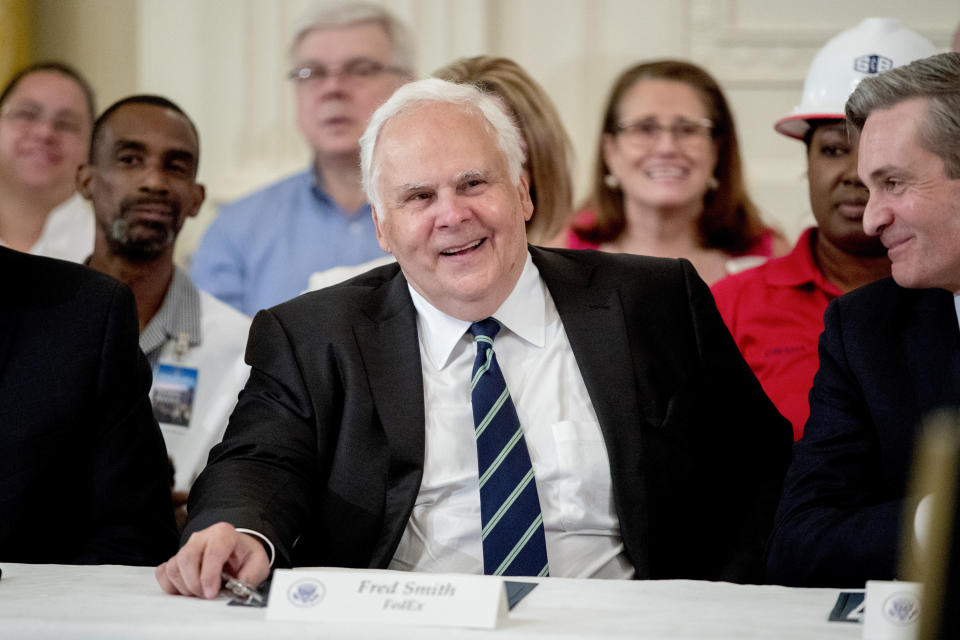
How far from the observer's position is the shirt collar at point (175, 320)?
119 inches

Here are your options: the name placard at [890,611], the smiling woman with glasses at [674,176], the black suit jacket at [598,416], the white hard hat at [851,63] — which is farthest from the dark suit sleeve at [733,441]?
the smiling woman with glasses at [674,176]

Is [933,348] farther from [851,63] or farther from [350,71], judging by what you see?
[350,71]

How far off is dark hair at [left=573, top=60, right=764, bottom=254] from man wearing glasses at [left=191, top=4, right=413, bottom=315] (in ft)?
2.83

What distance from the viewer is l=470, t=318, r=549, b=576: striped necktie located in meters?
1.85

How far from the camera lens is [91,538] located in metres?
1.94

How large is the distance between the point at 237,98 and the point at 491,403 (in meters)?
Answer: 2.96

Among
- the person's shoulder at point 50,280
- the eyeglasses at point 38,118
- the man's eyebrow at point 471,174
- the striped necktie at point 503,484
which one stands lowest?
the striped necktie at point 503,484

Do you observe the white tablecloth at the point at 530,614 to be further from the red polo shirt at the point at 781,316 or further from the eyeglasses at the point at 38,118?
the eyeglasses at the point at 38,118

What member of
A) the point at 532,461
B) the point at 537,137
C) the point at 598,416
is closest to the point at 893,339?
the point at 598,416

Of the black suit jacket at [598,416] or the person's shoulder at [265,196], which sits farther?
the person's shoulder at [265,196]

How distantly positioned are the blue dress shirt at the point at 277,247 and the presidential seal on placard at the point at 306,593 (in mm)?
2697

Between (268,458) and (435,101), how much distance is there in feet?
2.32

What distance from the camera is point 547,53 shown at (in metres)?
4.59

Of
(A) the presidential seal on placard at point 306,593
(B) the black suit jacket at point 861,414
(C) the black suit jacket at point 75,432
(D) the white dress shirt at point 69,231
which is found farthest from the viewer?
(D) the white dress shirt at point 69,231
